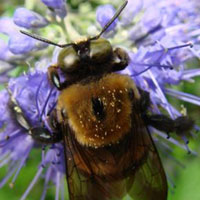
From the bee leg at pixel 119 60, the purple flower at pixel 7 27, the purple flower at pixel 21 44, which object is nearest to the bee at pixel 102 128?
the bee leg at pixel 119 60

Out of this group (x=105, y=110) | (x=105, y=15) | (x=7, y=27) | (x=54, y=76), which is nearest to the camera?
(x=105, y=110)

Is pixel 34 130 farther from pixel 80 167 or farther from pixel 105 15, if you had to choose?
pixel 105 15

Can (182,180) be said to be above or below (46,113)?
below

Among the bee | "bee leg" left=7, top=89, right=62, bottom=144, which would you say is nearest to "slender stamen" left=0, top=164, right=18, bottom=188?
"bee leg" left=7, top=89, right=62, bottom=144

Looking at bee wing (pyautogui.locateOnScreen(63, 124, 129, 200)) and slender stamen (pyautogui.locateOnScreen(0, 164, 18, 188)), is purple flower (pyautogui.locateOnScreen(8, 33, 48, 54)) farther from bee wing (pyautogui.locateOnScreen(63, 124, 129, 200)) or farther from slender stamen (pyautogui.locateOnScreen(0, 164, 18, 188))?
slender stamen (pyautogui.locateOnScreen(0, 164, 18, 188))

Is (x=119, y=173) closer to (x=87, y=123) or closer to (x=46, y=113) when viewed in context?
(x=87, y=123)

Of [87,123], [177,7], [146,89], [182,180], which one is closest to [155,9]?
[177,7]

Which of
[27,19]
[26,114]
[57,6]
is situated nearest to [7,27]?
[27,19]
